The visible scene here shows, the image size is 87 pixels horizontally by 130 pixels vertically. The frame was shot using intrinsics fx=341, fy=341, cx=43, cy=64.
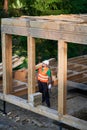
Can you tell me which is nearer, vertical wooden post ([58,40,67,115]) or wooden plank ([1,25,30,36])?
vertical wooden post ([58,40,67,115])

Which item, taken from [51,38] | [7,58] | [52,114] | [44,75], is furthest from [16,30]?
[52,114]

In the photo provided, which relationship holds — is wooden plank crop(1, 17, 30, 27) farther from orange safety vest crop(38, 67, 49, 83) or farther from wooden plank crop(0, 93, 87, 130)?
wooden plank crop(0, 93, 87, 130)

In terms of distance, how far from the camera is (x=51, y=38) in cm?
832

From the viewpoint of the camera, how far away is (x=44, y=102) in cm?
1038

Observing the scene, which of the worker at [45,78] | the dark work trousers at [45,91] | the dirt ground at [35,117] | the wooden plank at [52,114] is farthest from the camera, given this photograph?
the dark work trousers at [45,91]

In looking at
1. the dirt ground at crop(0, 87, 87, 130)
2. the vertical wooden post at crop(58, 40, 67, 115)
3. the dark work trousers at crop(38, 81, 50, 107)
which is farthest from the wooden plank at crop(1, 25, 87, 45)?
the dirt ground at crop(0, 87, 87, 130)

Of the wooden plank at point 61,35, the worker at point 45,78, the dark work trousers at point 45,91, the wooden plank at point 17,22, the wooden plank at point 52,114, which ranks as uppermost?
the wooden plank at point 17,22

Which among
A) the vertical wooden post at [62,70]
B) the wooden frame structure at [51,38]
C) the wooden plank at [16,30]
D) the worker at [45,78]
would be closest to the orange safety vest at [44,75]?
the worker at [45,78]

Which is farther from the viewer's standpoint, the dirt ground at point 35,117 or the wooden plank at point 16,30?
the dirt ground at point 35,117

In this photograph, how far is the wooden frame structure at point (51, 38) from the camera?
25.8 ft

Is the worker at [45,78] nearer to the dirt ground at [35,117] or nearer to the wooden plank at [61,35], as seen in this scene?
the dirt ground at [35,117]

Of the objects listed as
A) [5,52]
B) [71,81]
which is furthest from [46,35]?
[71,81]

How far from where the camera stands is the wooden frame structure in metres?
7.86

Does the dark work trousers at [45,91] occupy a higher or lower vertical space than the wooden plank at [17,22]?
lower
